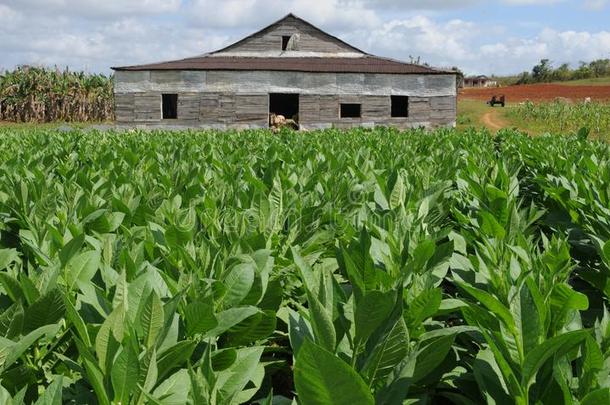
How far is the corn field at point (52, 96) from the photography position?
173 ft

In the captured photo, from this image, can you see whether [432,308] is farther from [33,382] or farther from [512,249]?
[33,382]

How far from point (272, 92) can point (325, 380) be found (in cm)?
3205

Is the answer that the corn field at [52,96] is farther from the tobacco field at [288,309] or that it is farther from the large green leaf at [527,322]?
the large green leaf at [527,322]

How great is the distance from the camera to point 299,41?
38.2 metres

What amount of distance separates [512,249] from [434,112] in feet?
105

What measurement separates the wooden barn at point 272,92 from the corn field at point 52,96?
23.6 meters

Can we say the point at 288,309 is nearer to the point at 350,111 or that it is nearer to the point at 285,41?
the point at 285,41

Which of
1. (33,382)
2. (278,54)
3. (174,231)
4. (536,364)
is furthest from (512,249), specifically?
(278,54)

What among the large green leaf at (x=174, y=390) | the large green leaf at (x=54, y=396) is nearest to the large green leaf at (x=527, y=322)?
the large green leaf at (x=174, y=390)

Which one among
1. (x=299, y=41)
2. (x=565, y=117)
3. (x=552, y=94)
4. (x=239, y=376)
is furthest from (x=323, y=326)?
(x=552, y=94)

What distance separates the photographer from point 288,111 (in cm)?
4078

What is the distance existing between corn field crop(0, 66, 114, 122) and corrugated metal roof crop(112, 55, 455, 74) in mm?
22547

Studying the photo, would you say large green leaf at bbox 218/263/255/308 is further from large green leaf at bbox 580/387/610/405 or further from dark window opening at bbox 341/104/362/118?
dark window opening at bbox 341/104/362/118

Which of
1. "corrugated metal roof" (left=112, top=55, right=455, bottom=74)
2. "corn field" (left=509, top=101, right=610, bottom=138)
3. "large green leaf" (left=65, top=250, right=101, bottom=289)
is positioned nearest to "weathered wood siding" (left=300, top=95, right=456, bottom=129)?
"corrugated metal roof" (left=112, top=55, right=455, bottom=74)
